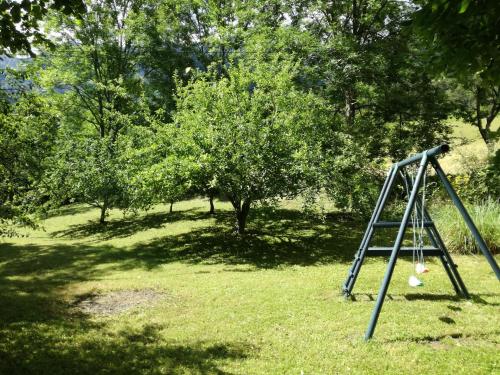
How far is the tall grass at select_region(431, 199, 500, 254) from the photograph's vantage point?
→ 12195 millimetres

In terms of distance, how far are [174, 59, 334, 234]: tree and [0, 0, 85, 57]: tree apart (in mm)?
7176

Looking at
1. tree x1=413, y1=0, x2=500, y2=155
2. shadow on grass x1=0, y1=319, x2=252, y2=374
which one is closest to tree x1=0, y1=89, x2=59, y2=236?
shadow on grass x1=0, y1=319, x2=252, y2=374

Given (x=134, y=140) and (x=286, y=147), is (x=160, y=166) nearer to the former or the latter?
(x=286, y=147)

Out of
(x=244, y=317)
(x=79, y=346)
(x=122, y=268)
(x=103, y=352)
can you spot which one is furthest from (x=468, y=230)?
(x=79, y=346)

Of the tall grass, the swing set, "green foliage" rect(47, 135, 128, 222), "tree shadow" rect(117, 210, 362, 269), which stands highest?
"green foliage" rect(47, 135, 128, 222)

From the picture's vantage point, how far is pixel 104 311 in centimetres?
841

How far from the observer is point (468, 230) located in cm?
1249

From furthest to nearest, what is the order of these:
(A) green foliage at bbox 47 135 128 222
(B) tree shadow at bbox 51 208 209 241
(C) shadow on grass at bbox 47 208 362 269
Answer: (B) tree shadow at bbox 51 208 209 241, (A) green foliage at bbox 47 135 128 222, (C) shadow on grass at bbox 47 208 362 269

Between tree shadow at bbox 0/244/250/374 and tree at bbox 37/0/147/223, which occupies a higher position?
tree at bbox 37/0/147/223

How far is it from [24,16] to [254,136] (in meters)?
8.64

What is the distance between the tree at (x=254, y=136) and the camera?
13.4 metres

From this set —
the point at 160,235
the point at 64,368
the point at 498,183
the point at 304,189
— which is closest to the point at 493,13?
the point at 64,368

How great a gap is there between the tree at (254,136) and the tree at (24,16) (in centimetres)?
718

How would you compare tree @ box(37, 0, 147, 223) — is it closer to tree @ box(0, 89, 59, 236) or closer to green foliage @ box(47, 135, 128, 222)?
green foliage @ box(47, 135, 128, 222)
